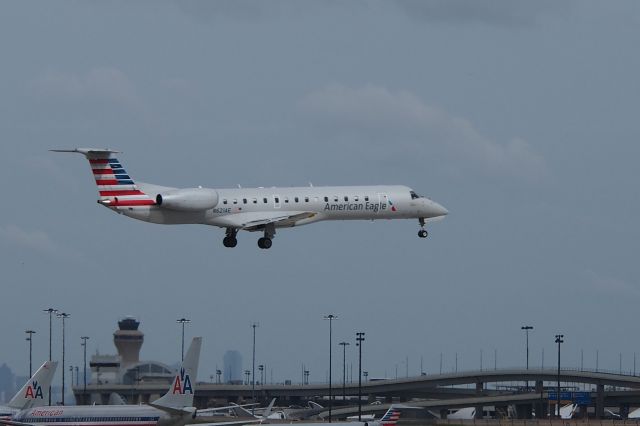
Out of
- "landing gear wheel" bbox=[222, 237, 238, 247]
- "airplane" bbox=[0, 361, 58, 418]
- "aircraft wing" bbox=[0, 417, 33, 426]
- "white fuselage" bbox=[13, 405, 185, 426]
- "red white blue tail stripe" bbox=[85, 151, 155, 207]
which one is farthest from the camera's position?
"landing gear wheel" bbox=[222, 237, 238, 247]

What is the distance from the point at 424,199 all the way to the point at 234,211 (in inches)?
607

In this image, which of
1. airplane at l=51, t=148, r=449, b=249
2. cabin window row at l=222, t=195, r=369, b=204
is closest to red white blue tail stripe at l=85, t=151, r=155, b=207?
airplane at l=51, t=148, r=449, b=249

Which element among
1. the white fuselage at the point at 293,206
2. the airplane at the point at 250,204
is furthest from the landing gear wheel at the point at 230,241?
the white fuselage at the point at 293,206

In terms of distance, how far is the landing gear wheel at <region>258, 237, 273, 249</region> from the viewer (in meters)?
101

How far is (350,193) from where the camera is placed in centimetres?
10250

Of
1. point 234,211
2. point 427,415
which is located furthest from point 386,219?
point 427,415

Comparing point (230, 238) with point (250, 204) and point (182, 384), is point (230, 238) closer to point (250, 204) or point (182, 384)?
point (250, 204)

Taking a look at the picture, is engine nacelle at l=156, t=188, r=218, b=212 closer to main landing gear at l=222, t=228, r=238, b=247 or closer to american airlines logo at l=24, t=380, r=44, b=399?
main landing gear at l=222, t=228, r=238, b=247

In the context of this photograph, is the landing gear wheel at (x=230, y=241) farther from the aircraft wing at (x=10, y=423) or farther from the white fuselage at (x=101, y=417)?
the aircraft wing at (x=10, y=423)

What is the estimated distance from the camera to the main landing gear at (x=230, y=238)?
334ft

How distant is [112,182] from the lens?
95.8 meters

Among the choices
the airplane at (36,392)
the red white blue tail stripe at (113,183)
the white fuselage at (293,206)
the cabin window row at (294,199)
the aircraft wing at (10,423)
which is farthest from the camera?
the cabin window row at (294,199)

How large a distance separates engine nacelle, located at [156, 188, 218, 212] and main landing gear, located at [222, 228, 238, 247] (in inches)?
180

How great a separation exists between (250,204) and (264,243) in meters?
3.33
